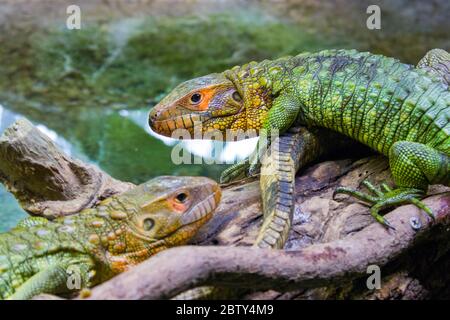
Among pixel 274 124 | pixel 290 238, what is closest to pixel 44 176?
pixel 274 124

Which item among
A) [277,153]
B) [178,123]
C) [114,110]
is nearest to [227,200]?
[277,153]

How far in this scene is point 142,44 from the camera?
9.41 metres

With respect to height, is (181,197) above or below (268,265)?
above

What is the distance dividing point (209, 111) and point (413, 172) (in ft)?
4.91

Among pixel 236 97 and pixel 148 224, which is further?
pixel 236 97

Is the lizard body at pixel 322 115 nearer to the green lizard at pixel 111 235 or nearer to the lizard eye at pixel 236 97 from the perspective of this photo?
the lizard eye at pixel 236 97

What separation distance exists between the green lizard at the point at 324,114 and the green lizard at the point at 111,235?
0.47 meters

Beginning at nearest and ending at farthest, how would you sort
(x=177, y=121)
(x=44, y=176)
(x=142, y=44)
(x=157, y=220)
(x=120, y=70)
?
1. (x=157, y=220)
2. (x=44, y=176)
3. (x=177, y=121)
4. (x=120, y=70)
5. (x=142, y=44)

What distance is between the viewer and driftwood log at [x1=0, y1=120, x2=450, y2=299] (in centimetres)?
266

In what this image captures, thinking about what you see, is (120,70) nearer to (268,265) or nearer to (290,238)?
(290,238)

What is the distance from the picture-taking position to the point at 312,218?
12.5ft

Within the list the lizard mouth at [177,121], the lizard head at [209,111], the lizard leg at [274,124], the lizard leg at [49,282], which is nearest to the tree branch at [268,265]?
the lizard leg at [49,282]

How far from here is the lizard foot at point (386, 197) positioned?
350 cm

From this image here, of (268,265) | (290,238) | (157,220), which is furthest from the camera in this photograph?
(290,238)
